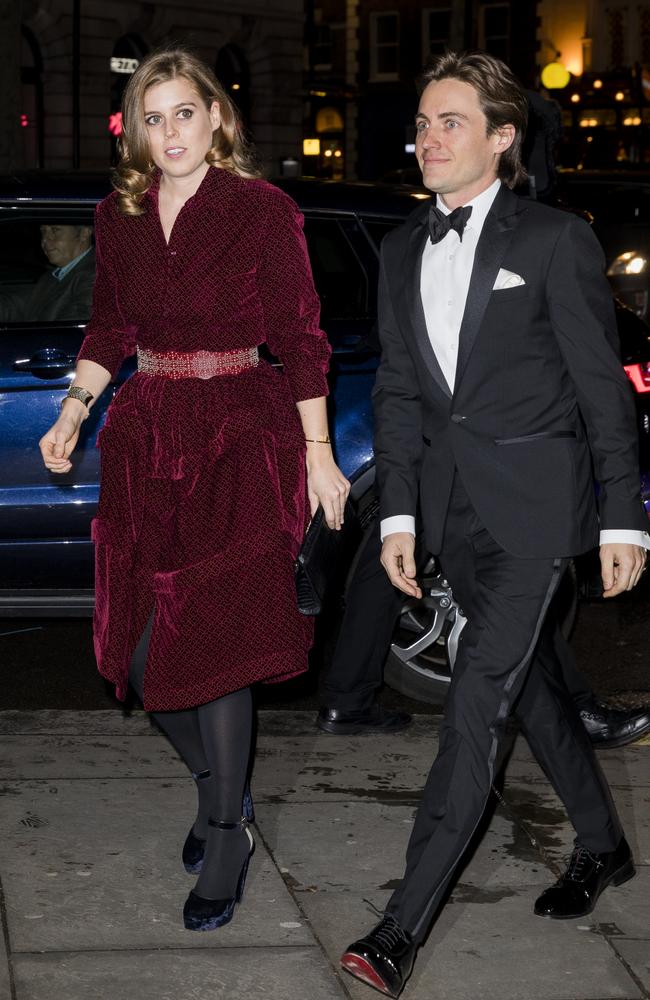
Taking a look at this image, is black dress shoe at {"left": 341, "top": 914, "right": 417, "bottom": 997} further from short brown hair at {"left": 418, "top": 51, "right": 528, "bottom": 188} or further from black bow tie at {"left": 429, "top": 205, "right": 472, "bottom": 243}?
short brown hair at {"left": 418, "top": 51, "right": 528, "bottom": 188}

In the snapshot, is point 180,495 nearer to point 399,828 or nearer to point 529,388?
point 529,388

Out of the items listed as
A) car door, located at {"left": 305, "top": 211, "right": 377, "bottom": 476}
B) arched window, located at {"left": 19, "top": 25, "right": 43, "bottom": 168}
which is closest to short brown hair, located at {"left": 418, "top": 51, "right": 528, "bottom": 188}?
car door, located at {"left": 305, "top": 211, "right": 377, "bottom": 476}

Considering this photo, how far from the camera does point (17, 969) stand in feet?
11.6

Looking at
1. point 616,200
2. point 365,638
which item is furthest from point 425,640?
point 616,200

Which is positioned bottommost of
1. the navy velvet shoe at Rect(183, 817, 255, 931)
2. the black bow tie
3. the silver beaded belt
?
A: the navy velvet shoe at Rect(183, 817, 255, 931)

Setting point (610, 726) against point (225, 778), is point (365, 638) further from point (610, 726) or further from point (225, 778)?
point (225, 778)

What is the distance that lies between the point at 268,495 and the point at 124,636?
1.62 feet

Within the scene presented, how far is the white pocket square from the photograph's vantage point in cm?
354

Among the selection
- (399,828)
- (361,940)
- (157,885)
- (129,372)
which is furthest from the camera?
(129,372)

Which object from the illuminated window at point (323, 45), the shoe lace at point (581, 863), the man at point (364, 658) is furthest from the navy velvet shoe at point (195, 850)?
the illuminated window at point (323, 45)

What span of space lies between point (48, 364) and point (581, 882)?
2.74 metres

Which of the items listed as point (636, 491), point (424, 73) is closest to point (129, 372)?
point (424, 73)

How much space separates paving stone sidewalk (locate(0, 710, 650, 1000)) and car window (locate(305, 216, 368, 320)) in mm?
1565

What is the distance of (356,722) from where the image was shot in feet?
18.0
